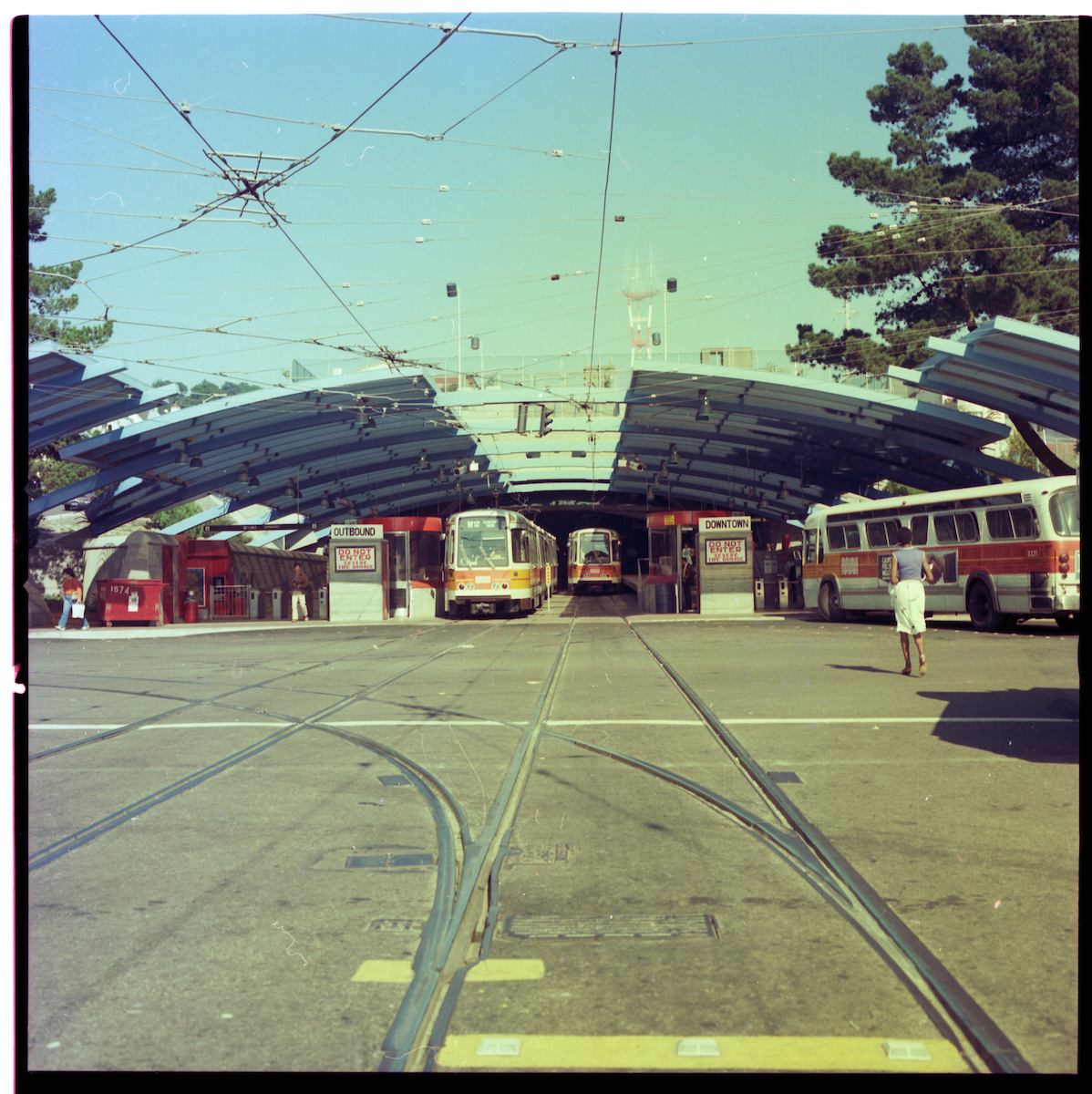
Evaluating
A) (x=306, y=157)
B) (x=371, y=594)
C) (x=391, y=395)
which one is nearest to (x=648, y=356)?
(x=391, y=395)

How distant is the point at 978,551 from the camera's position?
21562 mm

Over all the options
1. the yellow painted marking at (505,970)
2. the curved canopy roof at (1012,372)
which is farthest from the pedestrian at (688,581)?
the yellow painted marking at (505,970)

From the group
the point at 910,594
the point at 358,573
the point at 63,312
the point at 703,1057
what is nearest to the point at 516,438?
the point at 358,573

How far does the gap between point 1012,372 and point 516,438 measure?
1981cm

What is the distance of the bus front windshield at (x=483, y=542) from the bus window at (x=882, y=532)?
10.9 metres

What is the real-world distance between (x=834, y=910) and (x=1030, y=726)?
17.4 feet

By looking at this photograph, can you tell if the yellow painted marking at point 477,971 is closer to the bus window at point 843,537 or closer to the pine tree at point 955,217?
the pine tree at point 955,217

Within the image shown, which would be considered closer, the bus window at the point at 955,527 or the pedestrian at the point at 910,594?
the pedestrian at the point at 910,594

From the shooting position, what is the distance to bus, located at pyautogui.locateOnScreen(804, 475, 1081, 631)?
19766 mm

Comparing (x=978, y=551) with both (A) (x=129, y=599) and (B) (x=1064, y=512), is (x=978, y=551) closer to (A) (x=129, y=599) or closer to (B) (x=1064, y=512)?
(B) (x=1064, y=512)

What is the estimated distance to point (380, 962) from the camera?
12.7 feet

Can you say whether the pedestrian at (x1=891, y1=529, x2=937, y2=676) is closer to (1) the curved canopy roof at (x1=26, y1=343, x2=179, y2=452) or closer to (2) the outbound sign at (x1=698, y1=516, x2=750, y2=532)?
(1) the curved canopy roof at (x1=26, y1=343, x2=179, y2=452)

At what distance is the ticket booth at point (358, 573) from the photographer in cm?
3234

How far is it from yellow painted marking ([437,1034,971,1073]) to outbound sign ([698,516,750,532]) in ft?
92.6
